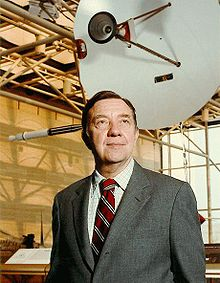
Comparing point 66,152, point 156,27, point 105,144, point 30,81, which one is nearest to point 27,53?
point 30,81

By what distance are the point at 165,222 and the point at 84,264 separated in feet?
1.07

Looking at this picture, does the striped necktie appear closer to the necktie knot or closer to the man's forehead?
the necktie knot

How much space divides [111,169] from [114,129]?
156mm

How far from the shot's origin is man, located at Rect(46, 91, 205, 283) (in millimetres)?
1936

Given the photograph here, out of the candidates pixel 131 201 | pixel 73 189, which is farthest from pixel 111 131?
pixel 73 189

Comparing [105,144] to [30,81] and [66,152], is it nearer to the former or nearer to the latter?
[30,81]

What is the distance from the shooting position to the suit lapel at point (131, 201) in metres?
1.95

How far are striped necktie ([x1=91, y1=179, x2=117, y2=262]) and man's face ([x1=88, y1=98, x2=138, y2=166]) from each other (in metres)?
0.09

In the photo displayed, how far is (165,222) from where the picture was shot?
6.49 ft

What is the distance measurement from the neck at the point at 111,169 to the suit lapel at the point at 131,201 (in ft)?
0.17

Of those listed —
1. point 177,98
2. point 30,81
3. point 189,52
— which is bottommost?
point 177,98

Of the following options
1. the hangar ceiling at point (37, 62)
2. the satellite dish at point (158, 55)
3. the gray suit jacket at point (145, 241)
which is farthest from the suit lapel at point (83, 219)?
the hangar ceiling at point (37, 62)

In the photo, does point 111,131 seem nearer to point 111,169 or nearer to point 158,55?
point 111,169

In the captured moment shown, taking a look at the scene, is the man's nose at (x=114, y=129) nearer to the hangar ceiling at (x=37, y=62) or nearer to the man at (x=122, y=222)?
the man at (x=122, y=222)
